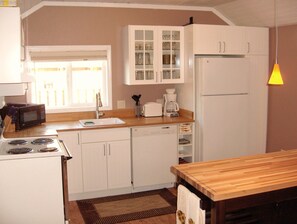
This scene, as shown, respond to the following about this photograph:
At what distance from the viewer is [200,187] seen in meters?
2.29

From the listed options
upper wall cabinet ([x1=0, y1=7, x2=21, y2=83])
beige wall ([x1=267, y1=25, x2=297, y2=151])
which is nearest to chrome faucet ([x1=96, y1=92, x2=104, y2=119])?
upper wall cabinet ([x1=0, y1=7, x2=21, y2=83])

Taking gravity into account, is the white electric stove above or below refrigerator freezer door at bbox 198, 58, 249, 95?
below

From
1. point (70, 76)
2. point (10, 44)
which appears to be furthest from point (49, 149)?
point (70, 76)

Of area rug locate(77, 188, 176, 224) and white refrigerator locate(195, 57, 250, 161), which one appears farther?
white refrigerator locate(195, 57, 250, 161)

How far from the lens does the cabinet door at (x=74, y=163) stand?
396cm

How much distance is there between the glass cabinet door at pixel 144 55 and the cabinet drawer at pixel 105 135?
0.75m

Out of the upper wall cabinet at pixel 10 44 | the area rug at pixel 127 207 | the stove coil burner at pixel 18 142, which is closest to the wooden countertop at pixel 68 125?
the stove coil burner at pixel 18 142

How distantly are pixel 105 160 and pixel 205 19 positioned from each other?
249cm

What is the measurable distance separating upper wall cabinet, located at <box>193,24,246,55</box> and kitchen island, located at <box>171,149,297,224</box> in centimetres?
193

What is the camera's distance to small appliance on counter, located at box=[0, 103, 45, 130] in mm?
3785

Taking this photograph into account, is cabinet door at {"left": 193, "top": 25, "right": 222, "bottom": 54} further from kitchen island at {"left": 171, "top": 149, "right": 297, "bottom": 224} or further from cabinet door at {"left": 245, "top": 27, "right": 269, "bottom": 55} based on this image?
kitchen island at {"left": 171, "top": 149, "right": 297, "bottom": 224}

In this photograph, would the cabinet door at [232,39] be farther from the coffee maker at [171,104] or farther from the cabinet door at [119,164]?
the cabinet door at [119,164]

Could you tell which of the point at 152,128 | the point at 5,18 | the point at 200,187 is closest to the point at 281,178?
the point at 200,187

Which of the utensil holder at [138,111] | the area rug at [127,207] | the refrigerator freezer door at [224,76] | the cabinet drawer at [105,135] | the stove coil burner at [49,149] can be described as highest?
the refrigerator freezer door at [224,76]
